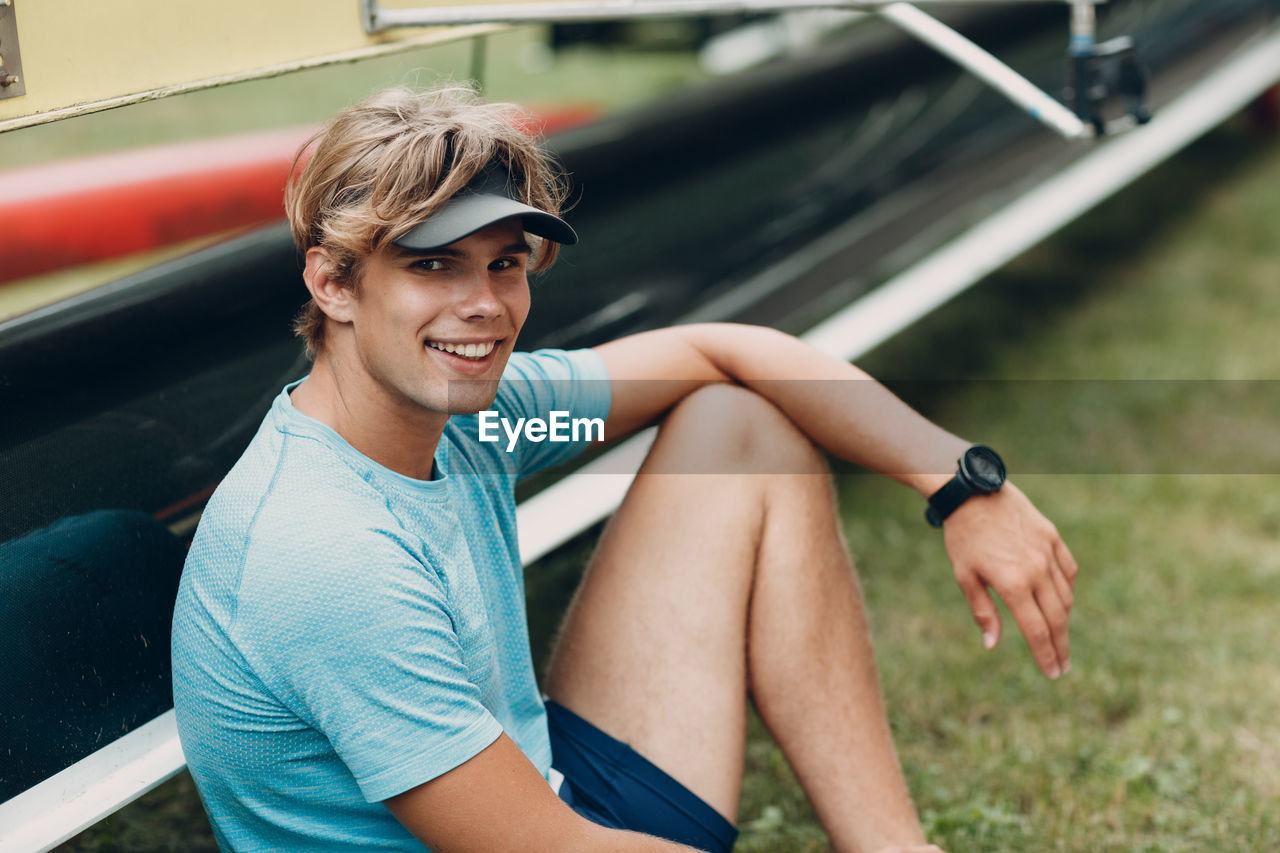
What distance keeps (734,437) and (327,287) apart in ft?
2.56

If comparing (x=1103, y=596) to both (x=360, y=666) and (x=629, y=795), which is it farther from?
(x=360, y=666)

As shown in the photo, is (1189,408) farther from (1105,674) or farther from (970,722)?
(970,722)

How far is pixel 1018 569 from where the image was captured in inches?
75.6

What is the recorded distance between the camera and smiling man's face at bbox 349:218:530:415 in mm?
1503

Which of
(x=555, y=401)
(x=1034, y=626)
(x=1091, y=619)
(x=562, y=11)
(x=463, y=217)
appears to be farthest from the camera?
(x=1091, y=619)

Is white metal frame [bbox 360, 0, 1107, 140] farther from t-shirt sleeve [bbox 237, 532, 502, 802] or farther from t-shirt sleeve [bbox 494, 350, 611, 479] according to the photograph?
t-shirt sleeve [bbox 237, 532, 502, 802]

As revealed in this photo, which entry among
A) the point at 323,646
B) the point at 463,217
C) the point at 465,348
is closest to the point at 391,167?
the point at 463,217

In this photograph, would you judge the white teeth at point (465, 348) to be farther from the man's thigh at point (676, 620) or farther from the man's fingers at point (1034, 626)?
the man's fingers at point (1034, 626)

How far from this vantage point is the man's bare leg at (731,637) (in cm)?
193

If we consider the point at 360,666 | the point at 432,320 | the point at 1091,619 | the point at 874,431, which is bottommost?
the point at 1091,619

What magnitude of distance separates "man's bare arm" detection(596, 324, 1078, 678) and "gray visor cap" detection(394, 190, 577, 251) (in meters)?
0.65

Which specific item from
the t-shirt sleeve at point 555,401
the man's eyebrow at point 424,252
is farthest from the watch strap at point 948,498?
the man's eyebrow at point 424,252

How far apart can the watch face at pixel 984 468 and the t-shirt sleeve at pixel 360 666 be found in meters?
0.93

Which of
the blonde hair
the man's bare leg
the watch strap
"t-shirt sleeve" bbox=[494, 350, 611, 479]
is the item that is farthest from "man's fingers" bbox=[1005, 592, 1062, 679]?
the blonde hair
